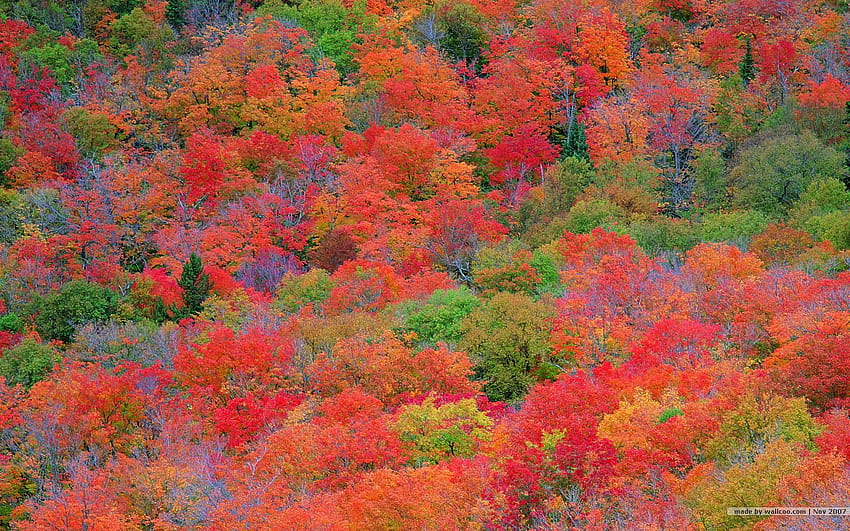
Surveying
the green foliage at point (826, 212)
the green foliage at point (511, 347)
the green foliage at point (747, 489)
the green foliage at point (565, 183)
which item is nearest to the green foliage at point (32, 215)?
the green foliage at point (565, 183)

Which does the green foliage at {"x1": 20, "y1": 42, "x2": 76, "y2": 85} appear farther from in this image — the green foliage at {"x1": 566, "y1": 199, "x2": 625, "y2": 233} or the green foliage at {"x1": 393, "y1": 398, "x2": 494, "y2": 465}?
the green foliage at {"x1": 393, "y1": 398, "x2": 494, "y2": 465}

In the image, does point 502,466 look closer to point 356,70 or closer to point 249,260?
point 249,260

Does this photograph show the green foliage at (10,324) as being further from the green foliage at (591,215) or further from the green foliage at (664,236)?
the green foliage at (664,236)

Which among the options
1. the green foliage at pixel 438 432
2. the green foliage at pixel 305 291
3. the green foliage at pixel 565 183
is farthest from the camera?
the green foliage at pixel 565 183

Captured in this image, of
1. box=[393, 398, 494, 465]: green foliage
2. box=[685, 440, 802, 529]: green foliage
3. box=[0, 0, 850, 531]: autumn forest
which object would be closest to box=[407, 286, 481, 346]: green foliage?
box=[0, 0, 850, 531]: autumn forest

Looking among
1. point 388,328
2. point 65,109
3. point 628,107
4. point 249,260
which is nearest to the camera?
point 388,328

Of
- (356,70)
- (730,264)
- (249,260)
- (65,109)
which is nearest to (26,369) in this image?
(249,260)
